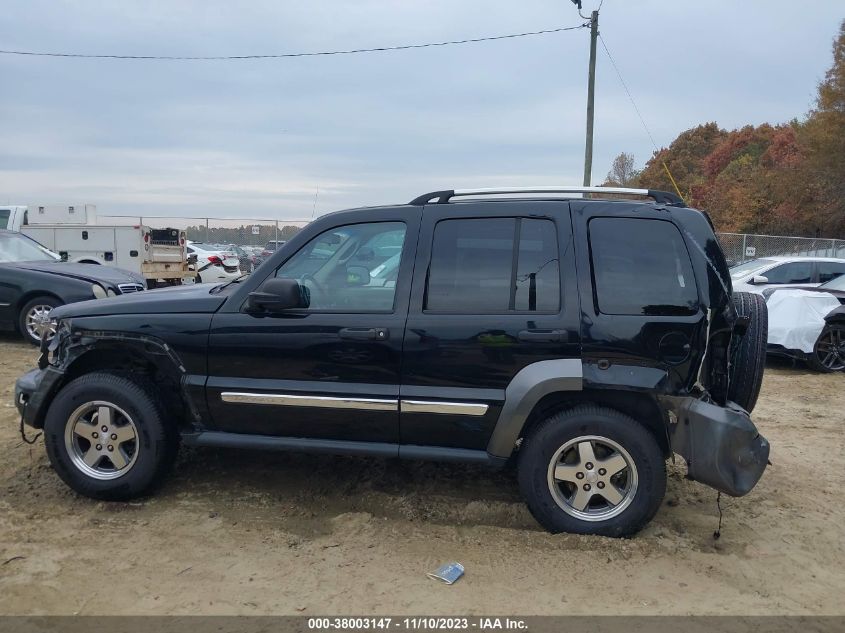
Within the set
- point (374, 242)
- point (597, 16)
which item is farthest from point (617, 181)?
point (374, 242)

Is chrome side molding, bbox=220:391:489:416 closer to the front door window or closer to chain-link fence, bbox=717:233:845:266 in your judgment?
the front door window

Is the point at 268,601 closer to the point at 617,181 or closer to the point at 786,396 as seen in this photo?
the point at 786,396

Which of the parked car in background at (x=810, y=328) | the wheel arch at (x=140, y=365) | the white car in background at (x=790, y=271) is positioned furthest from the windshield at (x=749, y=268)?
the wheel arch at (x=140, y=365)

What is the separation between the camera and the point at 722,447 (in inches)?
130

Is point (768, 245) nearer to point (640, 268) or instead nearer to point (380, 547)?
point (640, 268)

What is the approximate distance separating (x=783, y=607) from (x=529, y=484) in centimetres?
129

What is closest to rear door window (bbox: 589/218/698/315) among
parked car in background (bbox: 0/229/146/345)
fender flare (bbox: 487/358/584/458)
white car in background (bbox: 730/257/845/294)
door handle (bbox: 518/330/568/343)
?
door handle (bbox: 518/330/568/343)

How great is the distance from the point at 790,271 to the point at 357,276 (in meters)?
10.7

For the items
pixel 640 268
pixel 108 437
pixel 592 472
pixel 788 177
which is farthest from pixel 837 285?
pixel 788 177

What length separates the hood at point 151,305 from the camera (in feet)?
12.7

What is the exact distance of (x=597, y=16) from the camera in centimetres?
1567

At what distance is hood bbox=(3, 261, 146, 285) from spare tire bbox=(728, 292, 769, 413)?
794 centimetres

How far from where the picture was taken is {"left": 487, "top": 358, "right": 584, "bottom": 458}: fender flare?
3.41 m

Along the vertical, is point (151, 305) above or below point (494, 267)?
below
